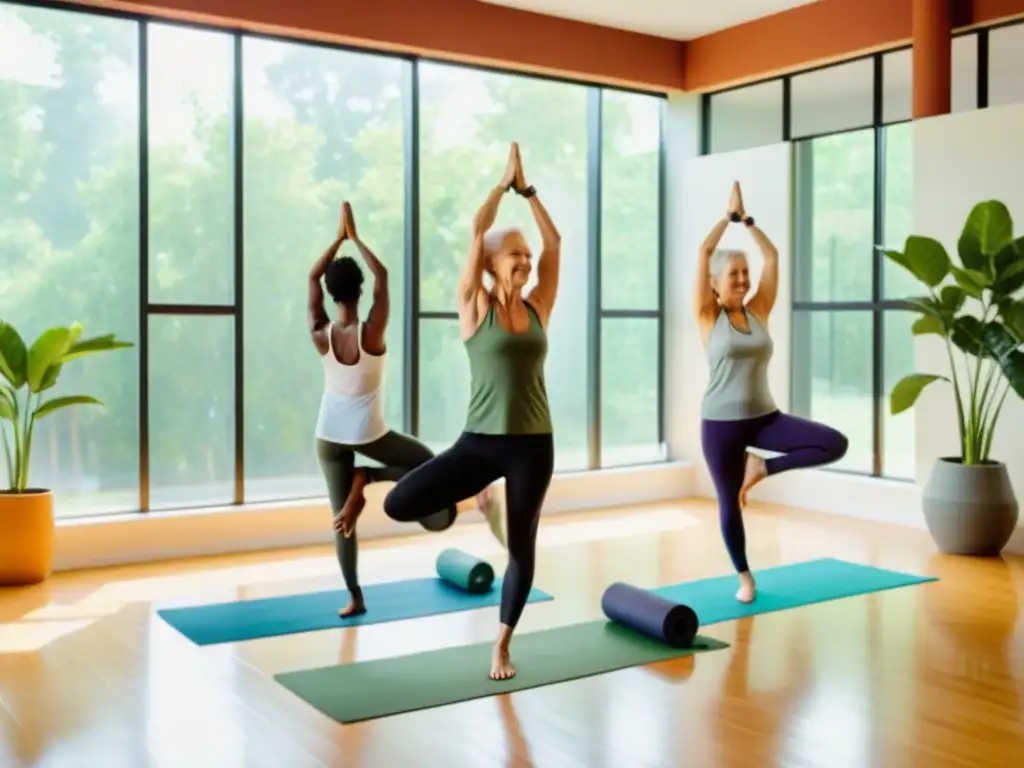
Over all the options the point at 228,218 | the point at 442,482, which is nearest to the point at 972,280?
the point at 442,482

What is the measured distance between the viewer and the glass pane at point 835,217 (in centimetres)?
716

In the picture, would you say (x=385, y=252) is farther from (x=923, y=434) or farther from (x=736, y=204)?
(x=923, y=434)

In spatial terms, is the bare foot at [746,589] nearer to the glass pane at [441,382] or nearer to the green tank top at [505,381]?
the green tank top at [505,381]

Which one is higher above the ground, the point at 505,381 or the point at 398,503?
the point at 505,381

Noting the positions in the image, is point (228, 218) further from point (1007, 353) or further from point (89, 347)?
point (1007, 353)

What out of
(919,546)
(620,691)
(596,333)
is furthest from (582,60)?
(620,691)

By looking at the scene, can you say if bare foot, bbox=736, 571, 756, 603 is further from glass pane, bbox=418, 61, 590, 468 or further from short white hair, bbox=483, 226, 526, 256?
glass pane, bbox=418, 61, 590, 468

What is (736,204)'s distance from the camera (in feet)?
15.9

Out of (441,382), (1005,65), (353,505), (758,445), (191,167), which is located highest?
(1005,65)

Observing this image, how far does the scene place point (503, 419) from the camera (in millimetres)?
3695

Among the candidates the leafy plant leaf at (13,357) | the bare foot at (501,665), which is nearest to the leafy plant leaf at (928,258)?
the bare foot at (501,665)

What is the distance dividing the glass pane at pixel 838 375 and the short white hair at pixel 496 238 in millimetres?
3990

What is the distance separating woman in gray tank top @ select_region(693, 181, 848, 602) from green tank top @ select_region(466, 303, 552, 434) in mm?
1291

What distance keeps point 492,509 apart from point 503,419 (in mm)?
403
